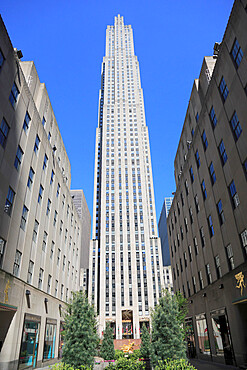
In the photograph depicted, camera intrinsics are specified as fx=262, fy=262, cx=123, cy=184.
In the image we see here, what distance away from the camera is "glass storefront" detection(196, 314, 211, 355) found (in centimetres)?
2734

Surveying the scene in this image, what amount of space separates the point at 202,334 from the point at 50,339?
56.5ft

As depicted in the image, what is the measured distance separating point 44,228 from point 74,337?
15789mm

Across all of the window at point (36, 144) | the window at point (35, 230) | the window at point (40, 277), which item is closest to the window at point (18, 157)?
the window at point (36, 144)

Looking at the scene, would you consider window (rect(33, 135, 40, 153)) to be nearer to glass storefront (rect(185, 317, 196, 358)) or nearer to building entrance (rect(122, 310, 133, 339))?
glass storefront (rect(185, 317, 196, 358))

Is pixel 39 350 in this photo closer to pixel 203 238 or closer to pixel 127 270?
pixel 203 238

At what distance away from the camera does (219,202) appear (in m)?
24.6

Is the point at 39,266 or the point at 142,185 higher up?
the point at 142,185

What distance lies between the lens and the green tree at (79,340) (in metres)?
16.1

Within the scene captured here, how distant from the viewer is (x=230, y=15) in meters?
19.8

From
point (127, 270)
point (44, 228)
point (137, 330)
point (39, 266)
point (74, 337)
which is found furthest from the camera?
point (127, 270)

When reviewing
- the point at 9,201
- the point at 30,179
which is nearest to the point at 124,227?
the point at 30,179

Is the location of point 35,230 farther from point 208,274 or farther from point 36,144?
point 208,274

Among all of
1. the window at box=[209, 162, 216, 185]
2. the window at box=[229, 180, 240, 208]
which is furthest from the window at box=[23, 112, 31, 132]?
the window at box=[229, 180, 240, 208]

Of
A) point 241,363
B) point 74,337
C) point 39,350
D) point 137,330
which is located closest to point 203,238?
point 241,363
